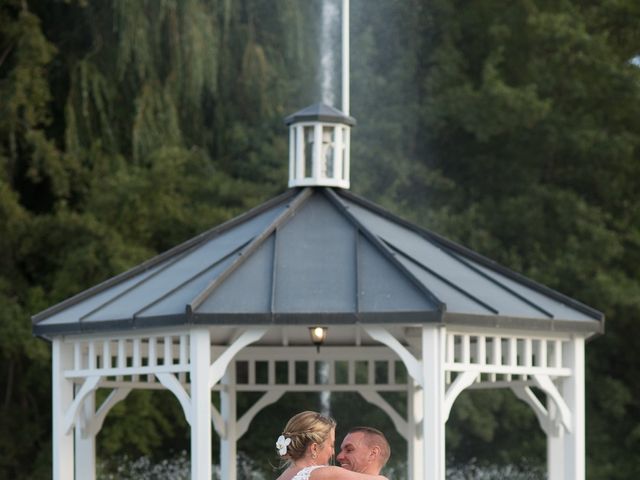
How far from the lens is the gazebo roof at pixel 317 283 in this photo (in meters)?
12.0

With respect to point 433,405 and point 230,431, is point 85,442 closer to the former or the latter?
point 230,431

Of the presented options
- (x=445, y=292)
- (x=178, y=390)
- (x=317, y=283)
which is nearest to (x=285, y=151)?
(x=317, y=283)

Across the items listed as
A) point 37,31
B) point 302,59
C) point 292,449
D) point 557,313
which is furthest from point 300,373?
point 292,449

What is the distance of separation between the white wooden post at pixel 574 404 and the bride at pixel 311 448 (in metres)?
5.90

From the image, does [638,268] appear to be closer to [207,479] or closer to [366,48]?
[366,48]

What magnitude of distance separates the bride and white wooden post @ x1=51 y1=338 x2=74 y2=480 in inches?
235

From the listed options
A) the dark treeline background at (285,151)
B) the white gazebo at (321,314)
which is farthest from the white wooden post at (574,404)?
the dark treeline background at (285,151)

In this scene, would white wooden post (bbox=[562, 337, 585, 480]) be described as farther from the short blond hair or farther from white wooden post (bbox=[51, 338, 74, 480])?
the short blond hair

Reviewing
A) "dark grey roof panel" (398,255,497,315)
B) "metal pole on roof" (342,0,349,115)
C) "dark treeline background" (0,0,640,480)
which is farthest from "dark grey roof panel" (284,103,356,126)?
"dark treeline background" (0,0,640,480)

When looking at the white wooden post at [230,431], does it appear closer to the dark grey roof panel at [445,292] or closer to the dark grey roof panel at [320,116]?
the dark grey roof panel at [320,116]

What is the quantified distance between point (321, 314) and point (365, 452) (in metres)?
3.94

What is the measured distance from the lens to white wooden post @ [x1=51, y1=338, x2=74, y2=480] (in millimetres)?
13430

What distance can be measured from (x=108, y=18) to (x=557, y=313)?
41.1 ft

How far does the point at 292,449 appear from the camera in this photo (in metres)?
7.76
